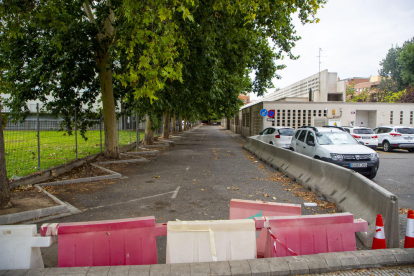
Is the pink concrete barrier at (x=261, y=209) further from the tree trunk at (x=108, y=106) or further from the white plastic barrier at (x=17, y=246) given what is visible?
the tree trunk at (x=108, y=106)

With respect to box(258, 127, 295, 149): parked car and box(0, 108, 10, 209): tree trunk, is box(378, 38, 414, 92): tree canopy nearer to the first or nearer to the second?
box(258, 127, 295, 149): parked car

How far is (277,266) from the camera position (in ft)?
12.0

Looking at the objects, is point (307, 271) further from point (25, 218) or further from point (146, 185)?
point (146, 185)

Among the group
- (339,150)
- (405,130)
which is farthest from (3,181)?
(405,130)

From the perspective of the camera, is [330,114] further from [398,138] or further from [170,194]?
[170,194]

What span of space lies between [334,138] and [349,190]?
504 cm

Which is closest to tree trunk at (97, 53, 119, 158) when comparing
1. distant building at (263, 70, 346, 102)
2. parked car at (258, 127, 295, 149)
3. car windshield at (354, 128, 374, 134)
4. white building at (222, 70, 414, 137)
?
parked car at (258, 127, 295, 149)

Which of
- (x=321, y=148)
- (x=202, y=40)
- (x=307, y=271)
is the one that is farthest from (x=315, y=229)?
(x=202, y=40)

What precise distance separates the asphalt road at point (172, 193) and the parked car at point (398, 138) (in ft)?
37.2

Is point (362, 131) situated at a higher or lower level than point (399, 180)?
higher

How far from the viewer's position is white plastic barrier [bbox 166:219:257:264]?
12.3 ft

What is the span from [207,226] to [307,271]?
51.3 inches

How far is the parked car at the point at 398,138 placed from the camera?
742 inches

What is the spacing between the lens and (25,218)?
19.3ft
